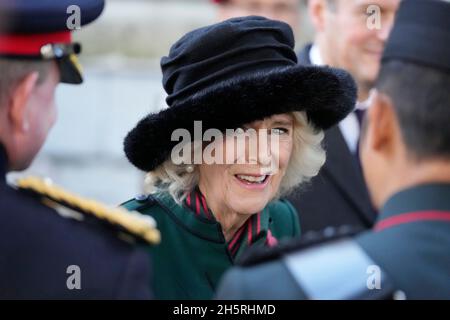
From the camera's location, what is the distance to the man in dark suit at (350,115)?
4285 millimetres

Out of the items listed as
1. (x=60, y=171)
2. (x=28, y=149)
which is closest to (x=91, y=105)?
(x=60, y=171)

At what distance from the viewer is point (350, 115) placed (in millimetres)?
4492

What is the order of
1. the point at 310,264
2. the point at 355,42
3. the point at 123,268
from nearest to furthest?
1. the point at 310,264
2. the point at 123,268
3. the point at 355,42

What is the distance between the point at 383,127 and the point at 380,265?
312 millimetres

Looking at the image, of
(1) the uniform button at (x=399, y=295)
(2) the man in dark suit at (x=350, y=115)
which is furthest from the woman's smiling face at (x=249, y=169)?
(1) the uniform button at (x=399, y=295)

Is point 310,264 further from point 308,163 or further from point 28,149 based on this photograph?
point 308,163

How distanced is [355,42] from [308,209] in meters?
0.82

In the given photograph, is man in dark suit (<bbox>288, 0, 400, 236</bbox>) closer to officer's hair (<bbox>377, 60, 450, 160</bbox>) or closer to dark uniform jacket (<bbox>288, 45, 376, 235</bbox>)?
dark uniform jacket (<bbox>288, 45, 376, 235</bbox>)

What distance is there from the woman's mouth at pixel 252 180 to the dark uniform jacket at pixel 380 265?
1.22 m

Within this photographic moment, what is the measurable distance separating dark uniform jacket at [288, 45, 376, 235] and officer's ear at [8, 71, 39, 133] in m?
1.95

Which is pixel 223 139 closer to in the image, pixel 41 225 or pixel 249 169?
pixel 249 169

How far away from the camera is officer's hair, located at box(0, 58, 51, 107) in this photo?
8.15ft

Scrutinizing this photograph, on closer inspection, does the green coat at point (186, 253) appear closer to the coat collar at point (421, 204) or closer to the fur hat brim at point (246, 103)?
the fur hat brim at point (246, 103)
